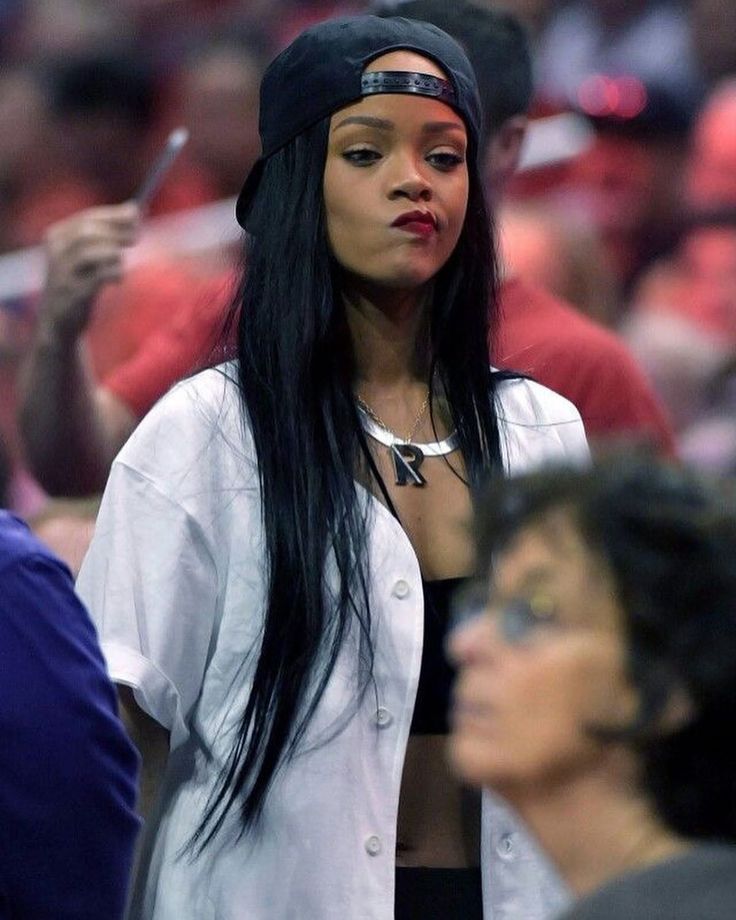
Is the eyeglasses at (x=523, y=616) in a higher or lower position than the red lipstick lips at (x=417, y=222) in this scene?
lower

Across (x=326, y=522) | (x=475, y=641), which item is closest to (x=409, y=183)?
(x=326, y=522)

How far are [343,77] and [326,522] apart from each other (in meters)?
0.52

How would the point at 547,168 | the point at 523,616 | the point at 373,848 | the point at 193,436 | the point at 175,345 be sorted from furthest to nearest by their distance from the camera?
the point at 547,168
the point at 175,345
the point at 193,436
the point at 373,848
the point at 523,616

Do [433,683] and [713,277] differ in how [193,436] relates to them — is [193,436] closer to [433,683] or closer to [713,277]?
[433,683]

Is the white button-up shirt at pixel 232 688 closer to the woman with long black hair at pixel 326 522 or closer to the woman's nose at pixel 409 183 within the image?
the woman with long black hair at pixel 326 522

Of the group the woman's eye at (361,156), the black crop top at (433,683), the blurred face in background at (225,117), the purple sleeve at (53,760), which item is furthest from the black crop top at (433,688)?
the blurred face in background at (225,117)

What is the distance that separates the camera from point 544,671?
1.37 m

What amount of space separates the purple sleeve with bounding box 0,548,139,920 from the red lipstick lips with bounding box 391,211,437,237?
0.63m

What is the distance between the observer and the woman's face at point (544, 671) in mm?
1361

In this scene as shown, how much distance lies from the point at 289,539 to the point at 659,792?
2.99ft

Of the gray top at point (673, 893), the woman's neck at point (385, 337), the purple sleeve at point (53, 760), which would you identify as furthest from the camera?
the woman's neck at point (385, 337)

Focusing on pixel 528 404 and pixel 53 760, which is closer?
pixel 53 760

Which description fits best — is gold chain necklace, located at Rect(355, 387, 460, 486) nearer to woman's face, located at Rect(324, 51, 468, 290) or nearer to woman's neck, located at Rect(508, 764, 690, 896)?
woman's face, located at Rect(324, 51, 468, 290)

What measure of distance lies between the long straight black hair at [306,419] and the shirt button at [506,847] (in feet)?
0.74
